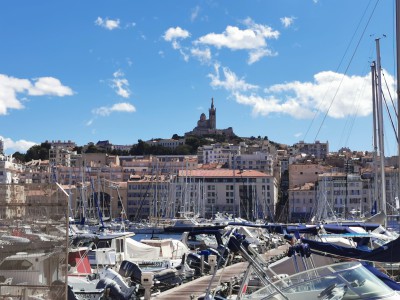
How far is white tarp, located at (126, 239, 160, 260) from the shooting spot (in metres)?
31.2

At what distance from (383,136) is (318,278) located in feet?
70.4

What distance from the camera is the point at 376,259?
14438mm

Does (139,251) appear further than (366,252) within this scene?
Yes

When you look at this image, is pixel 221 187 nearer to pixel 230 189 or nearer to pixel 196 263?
pixel 230 189

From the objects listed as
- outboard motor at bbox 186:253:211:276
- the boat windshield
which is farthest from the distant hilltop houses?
the boat windshield

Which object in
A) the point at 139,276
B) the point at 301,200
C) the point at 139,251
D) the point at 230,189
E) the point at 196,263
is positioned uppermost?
the point at 230,189

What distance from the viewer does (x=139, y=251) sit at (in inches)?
1245

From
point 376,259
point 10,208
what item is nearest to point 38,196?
point 10,208

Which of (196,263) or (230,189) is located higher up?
(230,189)

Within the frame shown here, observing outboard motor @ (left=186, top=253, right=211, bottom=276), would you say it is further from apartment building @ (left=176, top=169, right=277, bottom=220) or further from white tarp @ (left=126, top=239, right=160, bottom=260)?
apartment building @ (left=176, top=169, right=277, bottom=220)

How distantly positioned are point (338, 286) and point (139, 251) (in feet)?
72.8

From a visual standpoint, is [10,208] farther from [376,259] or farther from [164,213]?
[164,213]

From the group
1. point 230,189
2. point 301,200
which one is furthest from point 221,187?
point 301,200

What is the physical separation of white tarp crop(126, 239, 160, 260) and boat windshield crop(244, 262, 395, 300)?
20.6m
